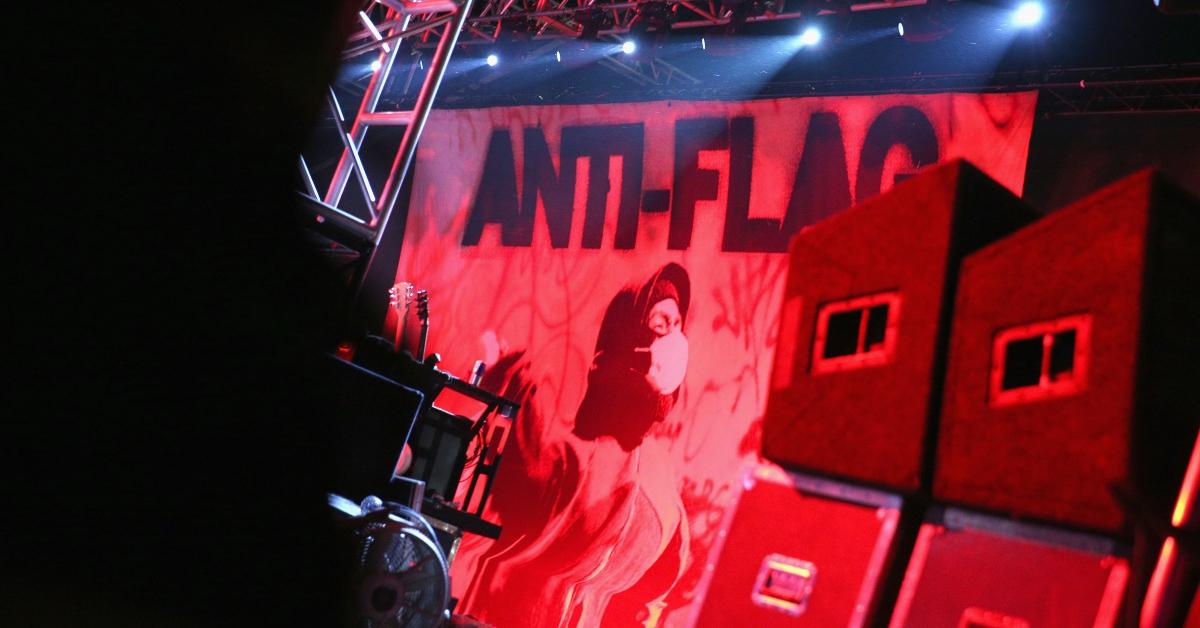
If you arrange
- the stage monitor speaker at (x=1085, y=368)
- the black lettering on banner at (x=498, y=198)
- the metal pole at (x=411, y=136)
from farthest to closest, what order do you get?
the black lettering on banner at (x=498, y=198), the metal pole at (x=411, y=136), the stage monitor speaker at (x=1085, y=368)

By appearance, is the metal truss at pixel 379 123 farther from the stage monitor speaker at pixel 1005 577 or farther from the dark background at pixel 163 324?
the stage monitor speaker at pixel 1005 577

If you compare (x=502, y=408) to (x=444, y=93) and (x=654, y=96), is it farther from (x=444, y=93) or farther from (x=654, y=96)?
(x=444, y=93)

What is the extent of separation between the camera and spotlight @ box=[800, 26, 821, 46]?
18.4 feet

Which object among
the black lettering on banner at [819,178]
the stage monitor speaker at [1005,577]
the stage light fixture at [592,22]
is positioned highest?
the stage light fixture at [592,22]

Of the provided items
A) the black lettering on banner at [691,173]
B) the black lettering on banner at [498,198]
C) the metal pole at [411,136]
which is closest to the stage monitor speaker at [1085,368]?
the metal pole at [411,136]

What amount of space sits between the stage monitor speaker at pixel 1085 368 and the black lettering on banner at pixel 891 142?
456cm

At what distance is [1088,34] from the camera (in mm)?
5059

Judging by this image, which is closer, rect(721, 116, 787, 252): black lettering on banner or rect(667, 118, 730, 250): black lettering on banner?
rect(721, 116, 787, 252): black lettering on banner

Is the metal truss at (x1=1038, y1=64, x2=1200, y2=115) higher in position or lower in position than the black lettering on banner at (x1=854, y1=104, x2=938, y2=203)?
higher

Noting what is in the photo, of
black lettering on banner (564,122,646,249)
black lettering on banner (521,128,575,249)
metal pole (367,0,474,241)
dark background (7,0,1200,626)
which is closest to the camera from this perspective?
dark background (7,0,1200,626)

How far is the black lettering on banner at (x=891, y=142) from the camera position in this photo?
5.61 m

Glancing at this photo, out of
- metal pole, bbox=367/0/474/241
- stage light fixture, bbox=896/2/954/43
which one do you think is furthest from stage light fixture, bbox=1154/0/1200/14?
stage light fixture, bbox=896/2/954/43

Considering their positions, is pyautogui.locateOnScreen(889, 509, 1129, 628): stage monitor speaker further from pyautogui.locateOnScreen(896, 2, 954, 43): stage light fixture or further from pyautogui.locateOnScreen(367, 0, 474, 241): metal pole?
pyautogui.locateOnScreen(896, 2, 954, 43): stage light fixture

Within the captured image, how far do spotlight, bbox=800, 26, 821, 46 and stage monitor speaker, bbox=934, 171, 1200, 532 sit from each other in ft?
15.5
